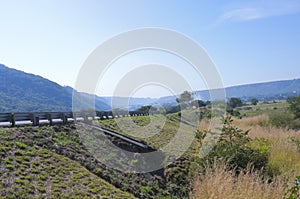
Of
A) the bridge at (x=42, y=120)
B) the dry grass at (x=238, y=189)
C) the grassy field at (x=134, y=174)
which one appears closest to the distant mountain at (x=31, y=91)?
the bridge at (x=42, y=120)

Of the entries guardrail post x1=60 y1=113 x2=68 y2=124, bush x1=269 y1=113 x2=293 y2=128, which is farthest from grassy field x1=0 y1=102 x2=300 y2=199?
bush x1=269 y1=113 x2=293 y2=128

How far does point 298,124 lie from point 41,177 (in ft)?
71.1

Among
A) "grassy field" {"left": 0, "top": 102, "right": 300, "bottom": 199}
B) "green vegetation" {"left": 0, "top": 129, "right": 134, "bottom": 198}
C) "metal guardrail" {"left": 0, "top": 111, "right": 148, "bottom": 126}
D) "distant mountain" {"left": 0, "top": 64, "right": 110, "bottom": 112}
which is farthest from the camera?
"distant mountain" {"left": 0, "top": 64, "right": 110, "bottom": 112}

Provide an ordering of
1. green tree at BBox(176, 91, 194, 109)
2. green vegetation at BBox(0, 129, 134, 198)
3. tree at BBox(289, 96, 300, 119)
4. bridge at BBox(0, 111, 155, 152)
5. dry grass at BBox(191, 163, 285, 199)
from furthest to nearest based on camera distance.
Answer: green tree at BBox(176, 91, 194, 109)
tree at BBox(289, 96, 300, 119)
bridge at BBox(0, 111, 155, 152)
green vegetation at BBox(0, 129, 134, 198)
dry grass at BBox(191, 163, 285, 199)

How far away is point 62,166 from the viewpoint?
28.3 feet

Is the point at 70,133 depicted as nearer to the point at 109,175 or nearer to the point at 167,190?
the point at 109,175

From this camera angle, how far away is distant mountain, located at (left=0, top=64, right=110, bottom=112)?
489ft

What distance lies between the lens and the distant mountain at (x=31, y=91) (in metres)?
149

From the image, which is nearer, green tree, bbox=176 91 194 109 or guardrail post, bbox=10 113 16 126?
guardrail post, bbox=10 113 16 126

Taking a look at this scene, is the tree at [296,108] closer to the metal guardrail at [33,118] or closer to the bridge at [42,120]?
the bridge at [42,120]

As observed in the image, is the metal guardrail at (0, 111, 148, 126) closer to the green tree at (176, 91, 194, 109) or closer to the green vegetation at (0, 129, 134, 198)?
the green vegetation at (0, 129, 134, 198)

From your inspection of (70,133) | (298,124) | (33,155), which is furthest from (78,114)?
(298,124)

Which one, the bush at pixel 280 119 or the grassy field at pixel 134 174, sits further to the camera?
the bush at pixel 280 119

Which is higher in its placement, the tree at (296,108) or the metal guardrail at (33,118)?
the metal guardrail at (33,118)
